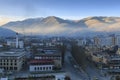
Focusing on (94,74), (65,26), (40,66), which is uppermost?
(65,26)

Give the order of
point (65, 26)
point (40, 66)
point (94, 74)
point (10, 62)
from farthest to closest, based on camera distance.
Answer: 1. point (65, 26)
2. point (10, 62)
3. point (40, 66)
4. point (94, 74)

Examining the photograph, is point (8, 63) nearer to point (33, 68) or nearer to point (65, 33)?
point (33, 68)

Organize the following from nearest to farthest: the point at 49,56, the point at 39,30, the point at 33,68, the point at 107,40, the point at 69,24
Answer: the point at 33,68 < the point at 49,56 < the point at 107,40 < the point at 39,30 < the point at 69,24

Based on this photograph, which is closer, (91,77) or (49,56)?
(91,77)

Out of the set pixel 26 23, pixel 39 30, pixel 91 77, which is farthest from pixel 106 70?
pixel 26 23

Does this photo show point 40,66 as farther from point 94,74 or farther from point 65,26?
point 65,26

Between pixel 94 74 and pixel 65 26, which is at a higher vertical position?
pixel 65 26

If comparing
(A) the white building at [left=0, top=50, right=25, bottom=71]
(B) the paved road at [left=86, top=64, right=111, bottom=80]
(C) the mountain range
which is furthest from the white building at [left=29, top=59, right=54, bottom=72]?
(C) the mountain range

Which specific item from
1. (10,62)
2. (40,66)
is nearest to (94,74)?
(40,66)
